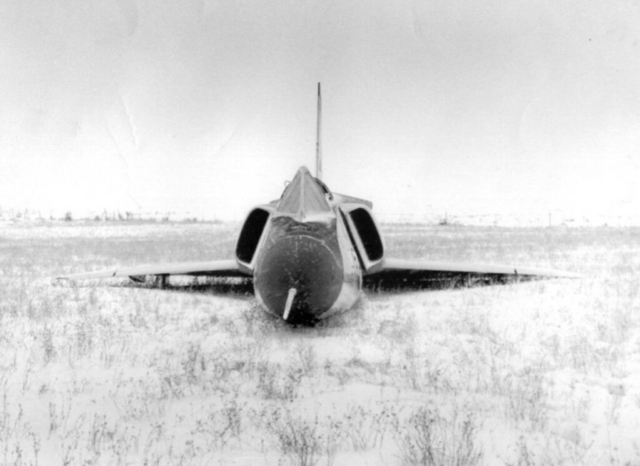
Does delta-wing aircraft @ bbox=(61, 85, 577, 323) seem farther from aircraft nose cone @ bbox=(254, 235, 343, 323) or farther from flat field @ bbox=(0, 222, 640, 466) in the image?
flat field @ bbox=(0, 222, 640, 466)

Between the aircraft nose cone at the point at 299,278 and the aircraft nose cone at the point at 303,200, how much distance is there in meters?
0.59

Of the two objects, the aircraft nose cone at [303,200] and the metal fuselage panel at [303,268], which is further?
the aircraft nose cone at [303,200]

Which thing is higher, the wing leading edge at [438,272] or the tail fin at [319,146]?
the tail fin at [319,146]

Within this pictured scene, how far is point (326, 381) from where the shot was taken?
494cm

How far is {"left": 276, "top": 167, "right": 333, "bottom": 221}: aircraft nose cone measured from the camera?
22.2ft

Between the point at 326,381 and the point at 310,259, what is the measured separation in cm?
147

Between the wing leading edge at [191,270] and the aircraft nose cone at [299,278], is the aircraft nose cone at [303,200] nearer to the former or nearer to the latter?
the aircraft nose cone at [299,278]

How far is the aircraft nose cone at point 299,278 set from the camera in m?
5.92

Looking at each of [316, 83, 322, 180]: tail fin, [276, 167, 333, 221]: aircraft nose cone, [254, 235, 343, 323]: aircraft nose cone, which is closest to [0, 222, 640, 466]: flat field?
[254, 235, 343, 323]: aircraft nose cone

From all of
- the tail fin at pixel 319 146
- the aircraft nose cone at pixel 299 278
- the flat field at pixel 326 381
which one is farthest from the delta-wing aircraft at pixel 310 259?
the tail fin at pixel 319 146

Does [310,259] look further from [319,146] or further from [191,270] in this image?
[319,146]

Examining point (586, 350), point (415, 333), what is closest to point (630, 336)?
point (586, 350)

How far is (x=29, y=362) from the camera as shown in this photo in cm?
550

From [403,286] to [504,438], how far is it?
7141mm
